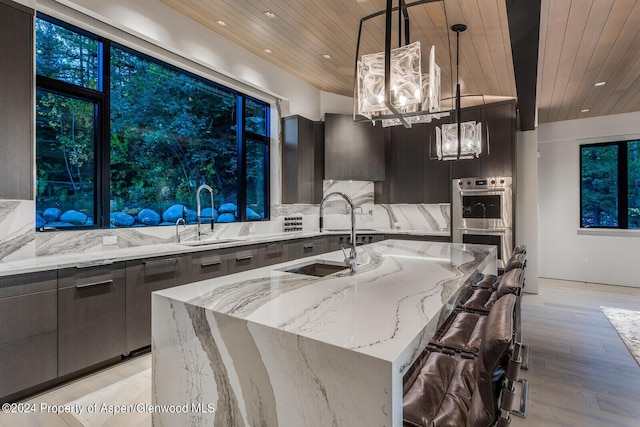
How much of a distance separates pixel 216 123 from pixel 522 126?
434 cm

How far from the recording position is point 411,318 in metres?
1.14

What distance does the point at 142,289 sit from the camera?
2.71 m

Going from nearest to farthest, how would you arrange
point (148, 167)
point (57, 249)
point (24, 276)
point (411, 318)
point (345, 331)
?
point (345, 331) < point (411, 318) < point (24, 276) < point (57, 249) < point (148, 167)

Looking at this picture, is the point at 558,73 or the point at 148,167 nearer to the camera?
the point at 148,167

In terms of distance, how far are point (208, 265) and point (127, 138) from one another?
1.49 meters

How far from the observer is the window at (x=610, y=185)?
5445 millimetres

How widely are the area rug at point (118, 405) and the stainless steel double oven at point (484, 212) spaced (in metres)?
4.24

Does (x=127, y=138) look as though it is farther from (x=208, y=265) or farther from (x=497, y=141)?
(x=497, y=141)

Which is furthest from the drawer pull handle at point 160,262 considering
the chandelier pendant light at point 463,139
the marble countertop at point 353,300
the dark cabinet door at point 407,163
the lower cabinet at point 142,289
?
the dark cabinet door at point 407,163

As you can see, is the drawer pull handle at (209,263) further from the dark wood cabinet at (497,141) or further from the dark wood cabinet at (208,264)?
the dark wood cabinet at (497,141)

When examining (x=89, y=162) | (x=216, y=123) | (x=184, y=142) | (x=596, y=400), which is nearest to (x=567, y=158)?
(x=596, y=400)

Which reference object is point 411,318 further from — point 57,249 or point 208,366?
point 57,249

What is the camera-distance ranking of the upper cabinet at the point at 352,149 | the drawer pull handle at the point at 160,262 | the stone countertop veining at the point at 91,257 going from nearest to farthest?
the stone countertop veining at the point at 91,257
the drawer pull handle at the point at 160,262
the upper cabinet at the point at 352,149

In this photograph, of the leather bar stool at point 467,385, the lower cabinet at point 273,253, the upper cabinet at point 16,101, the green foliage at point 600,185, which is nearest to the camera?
the leather bar stool at point 467,385
